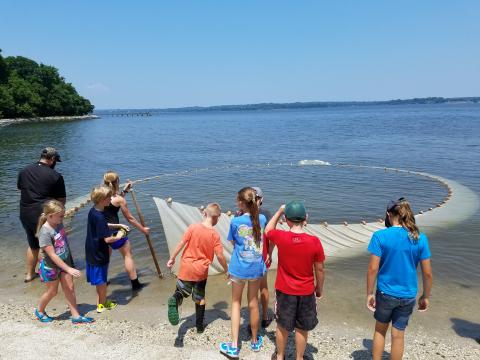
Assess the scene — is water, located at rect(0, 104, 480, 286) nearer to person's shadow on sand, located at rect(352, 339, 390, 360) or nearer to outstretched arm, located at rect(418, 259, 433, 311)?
person's shadow on sand, located at rect(352, 339, 390, 360)

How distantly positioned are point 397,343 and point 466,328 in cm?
236

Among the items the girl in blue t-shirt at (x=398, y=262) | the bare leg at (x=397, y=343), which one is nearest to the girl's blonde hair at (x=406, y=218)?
the girl in blue t-shirt at (x=398, y=262)

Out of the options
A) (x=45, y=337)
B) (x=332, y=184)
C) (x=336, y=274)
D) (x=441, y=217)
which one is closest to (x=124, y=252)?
(x=45, y=337)

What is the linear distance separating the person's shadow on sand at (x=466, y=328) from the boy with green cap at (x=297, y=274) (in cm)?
274

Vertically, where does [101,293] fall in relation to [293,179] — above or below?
above

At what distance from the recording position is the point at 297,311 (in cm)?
412

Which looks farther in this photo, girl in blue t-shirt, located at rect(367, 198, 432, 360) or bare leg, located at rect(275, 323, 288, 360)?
bare leg, located at rect(275, 323, 288, 360)

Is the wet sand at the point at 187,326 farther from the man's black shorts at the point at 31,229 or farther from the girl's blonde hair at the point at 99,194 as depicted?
the girl's blonde hair at the point at 99,194

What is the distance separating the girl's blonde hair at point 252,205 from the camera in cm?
437

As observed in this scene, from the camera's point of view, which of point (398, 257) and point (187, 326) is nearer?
point (398, 257)

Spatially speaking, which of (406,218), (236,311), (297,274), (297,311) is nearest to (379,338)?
(297,311)

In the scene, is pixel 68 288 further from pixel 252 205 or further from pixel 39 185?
pixel 252 205

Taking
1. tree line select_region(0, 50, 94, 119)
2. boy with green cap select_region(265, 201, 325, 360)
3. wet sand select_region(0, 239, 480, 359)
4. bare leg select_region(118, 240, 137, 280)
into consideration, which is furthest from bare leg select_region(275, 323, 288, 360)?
tree line select_region(0, 50, 94, 119)

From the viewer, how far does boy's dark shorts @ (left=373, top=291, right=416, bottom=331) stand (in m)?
3.92
